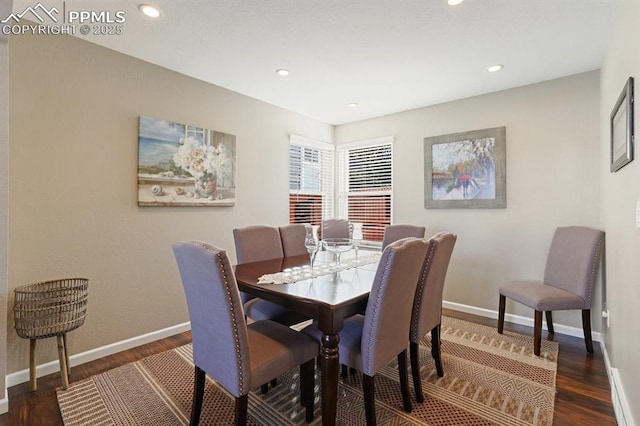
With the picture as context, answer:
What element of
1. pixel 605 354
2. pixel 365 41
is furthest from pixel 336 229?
pixel 605 354

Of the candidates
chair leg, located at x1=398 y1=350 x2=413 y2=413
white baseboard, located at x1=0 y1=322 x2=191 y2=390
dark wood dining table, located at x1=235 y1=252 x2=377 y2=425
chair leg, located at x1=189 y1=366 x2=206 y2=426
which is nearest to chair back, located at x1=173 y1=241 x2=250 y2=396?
chair leg, located at x1=189 y1=366 x2=206 y2=426

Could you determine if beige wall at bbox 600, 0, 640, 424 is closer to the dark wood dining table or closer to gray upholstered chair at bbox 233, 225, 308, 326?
the dark wood dining table

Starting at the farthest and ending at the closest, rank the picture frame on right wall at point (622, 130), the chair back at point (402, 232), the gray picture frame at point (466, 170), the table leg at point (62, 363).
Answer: the gray picture frame at point (466, 170) < the chair back at point (402, 232) < the table leg at point (62, 363) < the picture frame on right wall at point (622, 130)

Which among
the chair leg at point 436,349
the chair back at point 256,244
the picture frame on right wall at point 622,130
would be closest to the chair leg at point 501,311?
the chair leg at point 436,349

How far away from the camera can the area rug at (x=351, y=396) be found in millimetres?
1879

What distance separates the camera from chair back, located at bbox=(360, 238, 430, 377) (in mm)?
1639

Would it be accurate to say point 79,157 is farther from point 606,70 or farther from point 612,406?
point 606,70

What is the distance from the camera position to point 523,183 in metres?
3.38

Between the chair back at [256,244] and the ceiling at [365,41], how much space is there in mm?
1508

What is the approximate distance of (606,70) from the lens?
2623mm

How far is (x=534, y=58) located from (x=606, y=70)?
1.76 ft

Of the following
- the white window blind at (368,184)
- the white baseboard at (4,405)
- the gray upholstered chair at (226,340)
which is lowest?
the white baseboard at (4,405)

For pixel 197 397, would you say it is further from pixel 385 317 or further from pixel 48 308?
pixel 48 308

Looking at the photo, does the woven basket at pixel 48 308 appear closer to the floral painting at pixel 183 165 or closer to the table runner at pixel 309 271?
the floral painting at pixel 183 165
